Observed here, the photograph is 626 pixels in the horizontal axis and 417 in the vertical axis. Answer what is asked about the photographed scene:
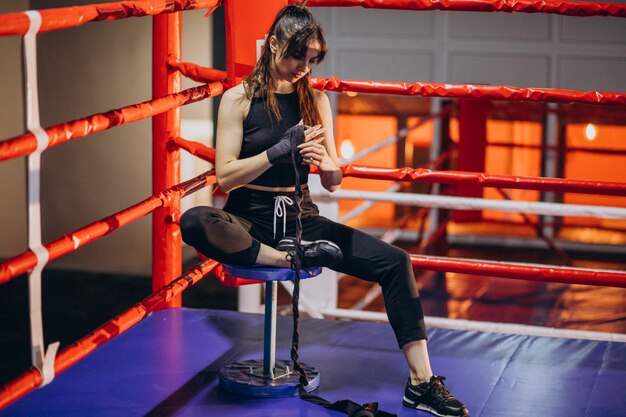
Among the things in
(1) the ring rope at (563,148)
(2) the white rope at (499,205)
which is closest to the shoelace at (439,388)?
(2) the white rope at (499,205)

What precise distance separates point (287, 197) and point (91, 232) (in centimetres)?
54

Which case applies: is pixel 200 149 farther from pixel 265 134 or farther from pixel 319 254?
pixel 319 254

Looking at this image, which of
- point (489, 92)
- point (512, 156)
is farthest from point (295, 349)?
point (512, 156)

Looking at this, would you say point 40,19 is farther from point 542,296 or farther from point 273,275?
point 542,296

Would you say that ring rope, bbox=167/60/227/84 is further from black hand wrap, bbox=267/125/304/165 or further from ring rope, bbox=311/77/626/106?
black hand wrap, bbox=267/125/304/165

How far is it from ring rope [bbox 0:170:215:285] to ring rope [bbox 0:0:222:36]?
1.24 feet

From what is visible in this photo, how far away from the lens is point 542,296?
4.77 meters

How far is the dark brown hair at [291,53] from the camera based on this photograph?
81.4 inches

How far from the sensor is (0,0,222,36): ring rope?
1485 mm

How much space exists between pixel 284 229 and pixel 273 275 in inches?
6.4

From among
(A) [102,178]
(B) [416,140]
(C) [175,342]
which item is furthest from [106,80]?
(C) [175,342]

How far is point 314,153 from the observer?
2043 millimetres

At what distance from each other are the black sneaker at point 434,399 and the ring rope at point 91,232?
72 cm

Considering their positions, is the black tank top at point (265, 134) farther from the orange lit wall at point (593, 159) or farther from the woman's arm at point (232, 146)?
the orange lit wall at point (593, 159)
